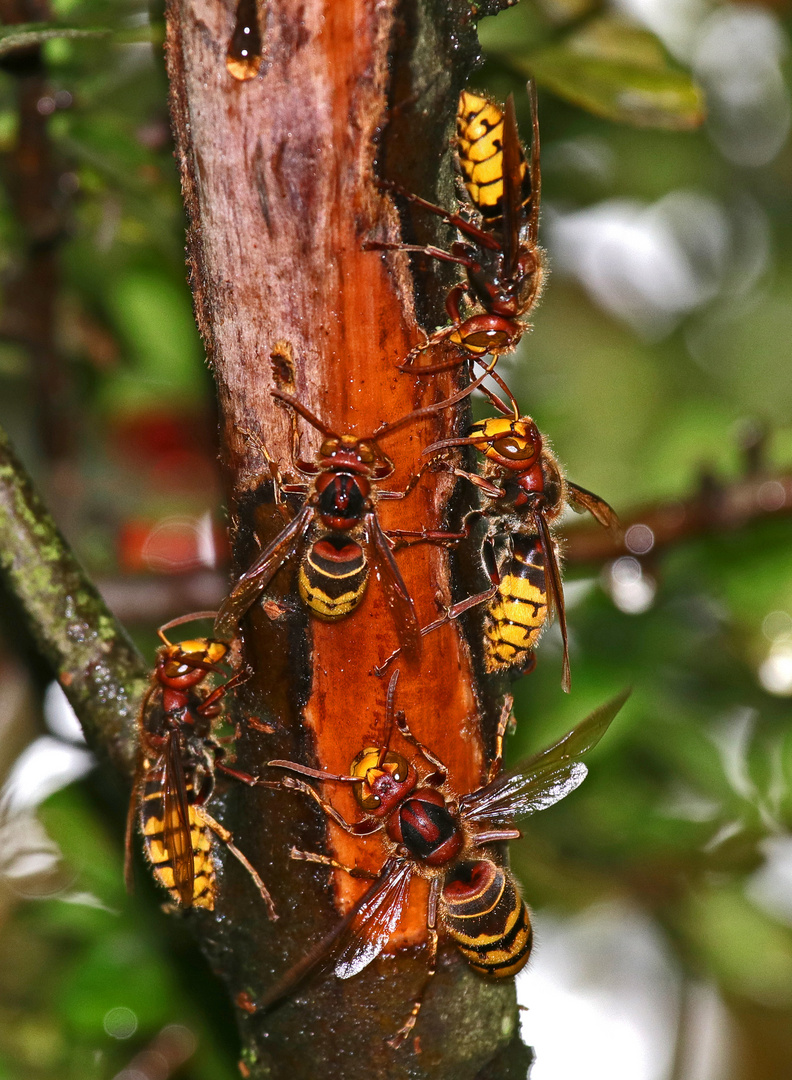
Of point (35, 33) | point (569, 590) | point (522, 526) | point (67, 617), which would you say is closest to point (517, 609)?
point (522, 526)

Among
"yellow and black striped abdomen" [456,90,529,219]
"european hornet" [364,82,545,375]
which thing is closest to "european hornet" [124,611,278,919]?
"european hornet" [364,82,545,375]

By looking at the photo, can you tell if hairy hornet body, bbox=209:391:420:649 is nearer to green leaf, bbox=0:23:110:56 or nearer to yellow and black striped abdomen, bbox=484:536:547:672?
yellow and black striped abdomen, bbox=484:536:547:672

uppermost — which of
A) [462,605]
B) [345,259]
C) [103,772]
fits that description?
[345,259]

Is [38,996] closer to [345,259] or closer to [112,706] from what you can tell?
[112,706]

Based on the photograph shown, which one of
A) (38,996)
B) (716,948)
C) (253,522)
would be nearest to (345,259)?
(253,522)

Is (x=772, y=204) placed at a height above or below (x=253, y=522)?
below

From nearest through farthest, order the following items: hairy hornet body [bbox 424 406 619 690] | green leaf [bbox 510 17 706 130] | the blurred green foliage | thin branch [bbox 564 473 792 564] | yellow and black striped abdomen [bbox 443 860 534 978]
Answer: yellow and black striped abdomen [bbox 443 860 534 978], hairy hornet body [bbox 424 406 619 690], green leaf [bbox 510 17 706 130], the blurred green foliage, thin branch [bbox 564 473 792 564]
